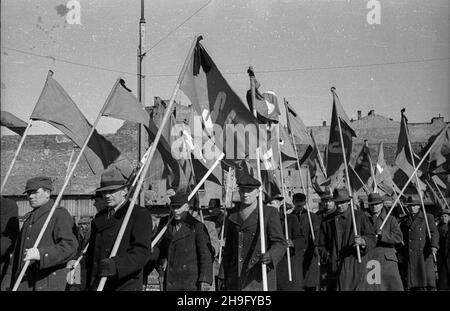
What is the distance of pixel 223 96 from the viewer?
8.66m

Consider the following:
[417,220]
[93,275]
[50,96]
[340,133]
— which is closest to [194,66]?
[50,96]

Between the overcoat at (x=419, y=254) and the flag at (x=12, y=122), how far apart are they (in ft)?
24.1

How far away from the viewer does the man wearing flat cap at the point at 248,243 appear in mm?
7957

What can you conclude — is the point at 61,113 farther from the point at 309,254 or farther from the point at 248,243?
the point at 309,254

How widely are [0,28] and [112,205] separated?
3.17m

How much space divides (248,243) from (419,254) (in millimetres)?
5951

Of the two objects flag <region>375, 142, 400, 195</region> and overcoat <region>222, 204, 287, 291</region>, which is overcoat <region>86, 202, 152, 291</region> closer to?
overcoat <region>222, 204, 287, 291</region>

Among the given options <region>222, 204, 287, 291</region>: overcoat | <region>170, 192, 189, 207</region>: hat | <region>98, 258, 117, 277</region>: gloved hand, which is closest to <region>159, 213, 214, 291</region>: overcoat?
<region>170, 192, 189, 207</region>: hat

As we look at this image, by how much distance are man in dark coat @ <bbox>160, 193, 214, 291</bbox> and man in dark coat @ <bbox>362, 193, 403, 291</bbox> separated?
255 centimetres

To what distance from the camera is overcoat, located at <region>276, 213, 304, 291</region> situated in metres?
10.9

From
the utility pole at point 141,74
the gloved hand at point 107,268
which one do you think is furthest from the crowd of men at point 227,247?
the utility pole at point 141,74

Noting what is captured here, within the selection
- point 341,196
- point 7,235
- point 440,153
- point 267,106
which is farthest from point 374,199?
point 7,235
